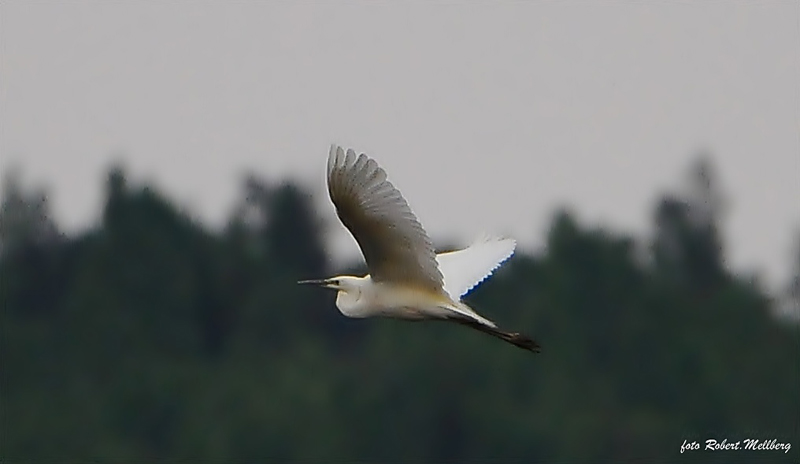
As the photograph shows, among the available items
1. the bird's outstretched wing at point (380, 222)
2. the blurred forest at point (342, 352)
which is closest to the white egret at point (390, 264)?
the bird's outstretched wing at point (380, 222)

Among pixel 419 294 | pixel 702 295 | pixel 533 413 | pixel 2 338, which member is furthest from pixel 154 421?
pixel 419 294

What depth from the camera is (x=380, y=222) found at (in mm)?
11680

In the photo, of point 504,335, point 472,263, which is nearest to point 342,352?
point 472,263

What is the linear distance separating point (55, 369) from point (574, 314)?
25.8 ft

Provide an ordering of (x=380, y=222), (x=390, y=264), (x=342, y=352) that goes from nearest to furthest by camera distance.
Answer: (x=380, y=222) < (x=390, y=264) < (x=342, y=352)

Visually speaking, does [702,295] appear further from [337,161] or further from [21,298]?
[337,161]

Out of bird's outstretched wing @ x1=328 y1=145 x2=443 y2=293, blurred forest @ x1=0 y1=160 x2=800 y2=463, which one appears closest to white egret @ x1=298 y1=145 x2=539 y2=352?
bird's outstretched wing @ x1=328 y1=145 x2=443 y2=293

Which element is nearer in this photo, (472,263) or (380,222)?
(380,222)

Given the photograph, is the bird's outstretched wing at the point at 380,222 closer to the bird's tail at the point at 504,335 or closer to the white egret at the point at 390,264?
the white egret at the point at 390,264

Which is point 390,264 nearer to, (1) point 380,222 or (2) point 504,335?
(1) point 380,222

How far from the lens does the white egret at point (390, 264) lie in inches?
450

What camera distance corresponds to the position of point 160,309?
37.2 meters

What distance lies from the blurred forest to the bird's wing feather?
1450cm

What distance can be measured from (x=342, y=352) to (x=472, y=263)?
944 inches
